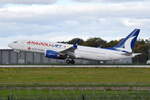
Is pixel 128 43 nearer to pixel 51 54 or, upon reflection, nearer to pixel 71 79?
pixel 51 54

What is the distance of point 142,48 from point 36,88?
12703cm

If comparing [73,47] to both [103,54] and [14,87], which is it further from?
[14,87]

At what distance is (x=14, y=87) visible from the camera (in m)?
42.6

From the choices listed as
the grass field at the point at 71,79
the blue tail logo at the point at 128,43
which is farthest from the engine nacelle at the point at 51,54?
the grass field at the point at 71,79

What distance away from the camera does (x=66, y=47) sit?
97188 millimetres

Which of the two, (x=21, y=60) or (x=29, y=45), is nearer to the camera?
(x=29, y=45)

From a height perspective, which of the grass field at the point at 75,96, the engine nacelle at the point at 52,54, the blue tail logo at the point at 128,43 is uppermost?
the blue tail logo at the point at 128,43

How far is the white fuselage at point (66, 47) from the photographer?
9481 cm

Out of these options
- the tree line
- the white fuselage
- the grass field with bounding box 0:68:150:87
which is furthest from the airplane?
the tree line

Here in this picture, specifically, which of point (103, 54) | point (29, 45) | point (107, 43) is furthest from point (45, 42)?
point (107, 43)

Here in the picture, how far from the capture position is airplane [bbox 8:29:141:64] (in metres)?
94.8

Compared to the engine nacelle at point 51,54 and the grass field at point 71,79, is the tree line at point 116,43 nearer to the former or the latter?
the engine nacelle at point 51,54

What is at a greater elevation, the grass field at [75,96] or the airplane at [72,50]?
the airplane at [72,50]

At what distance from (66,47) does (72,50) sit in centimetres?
Answer: 140
